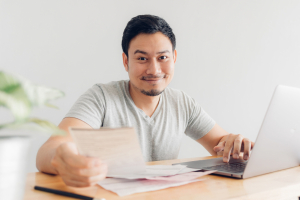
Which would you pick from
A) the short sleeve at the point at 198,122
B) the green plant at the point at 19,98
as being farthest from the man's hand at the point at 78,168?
the short sleeve at the point at 198,122

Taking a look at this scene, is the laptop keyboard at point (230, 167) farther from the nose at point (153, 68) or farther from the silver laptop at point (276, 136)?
the nose at point (153, 68)

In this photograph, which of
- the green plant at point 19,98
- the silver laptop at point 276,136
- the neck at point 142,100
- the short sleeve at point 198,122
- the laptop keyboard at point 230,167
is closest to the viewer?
the green plant at point 19,98

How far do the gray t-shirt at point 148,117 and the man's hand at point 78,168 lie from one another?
1.66 ft

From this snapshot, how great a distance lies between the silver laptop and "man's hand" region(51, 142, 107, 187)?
38cm

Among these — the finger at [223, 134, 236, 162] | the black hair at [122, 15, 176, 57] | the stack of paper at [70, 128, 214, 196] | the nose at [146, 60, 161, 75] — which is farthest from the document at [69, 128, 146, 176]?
the black hair at [122, 15, 176, 57]

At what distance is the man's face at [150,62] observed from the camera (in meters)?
1.22

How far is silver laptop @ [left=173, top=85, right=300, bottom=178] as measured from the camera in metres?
0.65

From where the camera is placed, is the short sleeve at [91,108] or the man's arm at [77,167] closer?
the man's arm at [77,167]

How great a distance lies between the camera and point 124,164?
1.84 ft

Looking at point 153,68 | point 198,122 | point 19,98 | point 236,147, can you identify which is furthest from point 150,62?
point 19,98

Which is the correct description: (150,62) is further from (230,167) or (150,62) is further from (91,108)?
(230,167)

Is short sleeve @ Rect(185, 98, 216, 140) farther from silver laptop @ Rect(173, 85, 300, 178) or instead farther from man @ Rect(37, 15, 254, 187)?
silver laptop @ Rect(173, 85, 300, 178)

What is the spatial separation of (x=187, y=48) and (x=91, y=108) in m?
1.34

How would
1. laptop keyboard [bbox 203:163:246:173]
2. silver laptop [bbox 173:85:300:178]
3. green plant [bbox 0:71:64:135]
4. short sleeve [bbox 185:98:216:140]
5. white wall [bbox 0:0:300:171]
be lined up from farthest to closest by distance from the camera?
white wall [bbox 0:0:300:171], short sleeve [bbox 185:98:216:140], laptop keyboard [bbox 203:163:246:173], silver laptop [bbox 173:85:300:178], green plant [bbox 0:71:64:135]
